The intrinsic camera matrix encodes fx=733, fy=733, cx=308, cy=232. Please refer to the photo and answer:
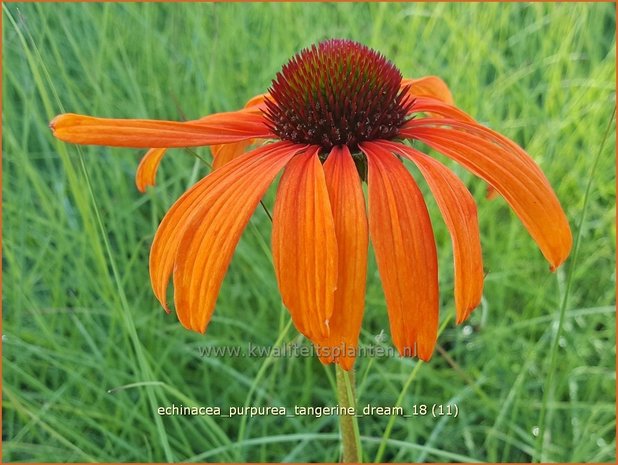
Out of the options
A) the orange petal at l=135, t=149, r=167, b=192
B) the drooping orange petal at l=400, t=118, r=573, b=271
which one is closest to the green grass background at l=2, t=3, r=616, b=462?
the orange petal at l=135, t=149, r=167, b=192

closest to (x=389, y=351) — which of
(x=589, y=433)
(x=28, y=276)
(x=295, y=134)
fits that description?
(x=589, y=433)

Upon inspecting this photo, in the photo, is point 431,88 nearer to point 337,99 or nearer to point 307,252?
point 337,99

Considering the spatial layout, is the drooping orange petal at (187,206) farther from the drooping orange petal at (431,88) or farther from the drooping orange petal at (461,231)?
the drooping orange petal at (431,88)

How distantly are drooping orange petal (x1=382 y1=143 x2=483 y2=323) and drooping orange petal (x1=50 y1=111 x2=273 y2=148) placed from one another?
0.49ft

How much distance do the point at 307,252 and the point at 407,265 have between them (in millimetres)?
60

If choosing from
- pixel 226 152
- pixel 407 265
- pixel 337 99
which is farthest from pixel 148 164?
pixel 407 265

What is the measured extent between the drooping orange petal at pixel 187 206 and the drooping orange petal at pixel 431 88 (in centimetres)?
23

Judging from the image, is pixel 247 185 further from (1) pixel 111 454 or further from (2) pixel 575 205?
(2) pixel 575 205

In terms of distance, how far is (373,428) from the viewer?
0.89m

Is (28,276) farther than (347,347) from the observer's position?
Yes

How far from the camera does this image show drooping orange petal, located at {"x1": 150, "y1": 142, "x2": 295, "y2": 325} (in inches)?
19.6

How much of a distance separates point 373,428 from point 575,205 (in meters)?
0.48

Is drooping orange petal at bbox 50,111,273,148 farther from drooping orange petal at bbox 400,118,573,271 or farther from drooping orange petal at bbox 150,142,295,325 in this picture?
drooping orange petal at bbox 400,118,573,271

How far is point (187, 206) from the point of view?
1.66 ft
